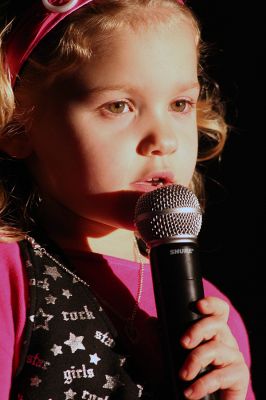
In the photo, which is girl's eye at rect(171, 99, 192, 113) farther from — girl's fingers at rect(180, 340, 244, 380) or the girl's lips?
girl's fingers at rect(180, 340, 244, 380)

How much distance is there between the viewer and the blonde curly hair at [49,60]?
1.28 metres

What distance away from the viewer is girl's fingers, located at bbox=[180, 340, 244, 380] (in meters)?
1.02

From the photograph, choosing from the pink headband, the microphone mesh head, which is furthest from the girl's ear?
the microphone mesh head

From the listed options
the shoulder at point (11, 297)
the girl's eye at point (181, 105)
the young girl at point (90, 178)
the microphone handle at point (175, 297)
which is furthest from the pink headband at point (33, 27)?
the microphone handle at point (175, 297)

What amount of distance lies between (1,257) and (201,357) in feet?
1.41

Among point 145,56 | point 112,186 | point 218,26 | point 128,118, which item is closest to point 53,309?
point 112,186

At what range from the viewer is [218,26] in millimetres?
1857

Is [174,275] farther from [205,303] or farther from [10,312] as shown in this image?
[10,312]

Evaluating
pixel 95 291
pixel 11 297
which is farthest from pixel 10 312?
pixel 95 291

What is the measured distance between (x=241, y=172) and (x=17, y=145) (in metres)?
0.71

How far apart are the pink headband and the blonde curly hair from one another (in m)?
0.01

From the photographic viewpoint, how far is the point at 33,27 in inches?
52.6

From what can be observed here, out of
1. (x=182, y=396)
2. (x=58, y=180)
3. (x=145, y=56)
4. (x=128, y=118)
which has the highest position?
(x=145, y=56)

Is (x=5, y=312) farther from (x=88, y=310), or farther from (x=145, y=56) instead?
(x=145, y=56)
